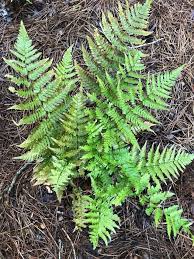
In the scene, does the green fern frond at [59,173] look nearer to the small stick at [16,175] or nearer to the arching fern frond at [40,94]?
the arching fern frond at [40,94]

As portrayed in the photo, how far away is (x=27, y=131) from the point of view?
10.8 feet

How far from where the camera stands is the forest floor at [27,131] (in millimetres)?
2996

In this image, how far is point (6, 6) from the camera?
12.1 feet

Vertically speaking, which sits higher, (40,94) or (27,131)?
(40,94)

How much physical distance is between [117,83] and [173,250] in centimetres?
136

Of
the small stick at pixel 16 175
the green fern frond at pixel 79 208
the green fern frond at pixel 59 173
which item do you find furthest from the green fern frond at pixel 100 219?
the small stick at pixel 16 175

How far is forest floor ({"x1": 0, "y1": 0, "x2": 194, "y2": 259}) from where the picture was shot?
9.83ft

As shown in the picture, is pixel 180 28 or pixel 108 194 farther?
pixel 180 28

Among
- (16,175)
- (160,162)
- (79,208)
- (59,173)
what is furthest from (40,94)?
(160,162)

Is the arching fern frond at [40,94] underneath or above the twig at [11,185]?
above

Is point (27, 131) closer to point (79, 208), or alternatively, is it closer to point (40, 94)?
point (40, 94)

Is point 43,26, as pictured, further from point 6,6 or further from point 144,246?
point 144,246

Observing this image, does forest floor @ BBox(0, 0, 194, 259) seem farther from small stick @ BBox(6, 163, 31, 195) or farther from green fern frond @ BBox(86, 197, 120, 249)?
green fern frond @ BBox(86, 197, 120, 249)

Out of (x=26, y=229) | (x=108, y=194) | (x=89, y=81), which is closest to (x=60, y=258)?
(x=26, y=229)
